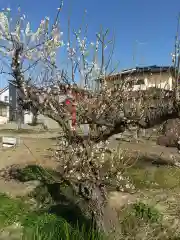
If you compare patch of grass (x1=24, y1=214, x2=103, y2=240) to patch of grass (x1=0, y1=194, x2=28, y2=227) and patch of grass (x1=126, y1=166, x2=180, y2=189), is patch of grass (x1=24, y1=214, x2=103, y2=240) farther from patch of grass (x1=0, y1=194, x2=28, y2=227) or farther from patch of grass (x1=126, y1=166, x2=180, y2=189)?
patch of grass (x1=126, y1=166, x2=180, y2=189)

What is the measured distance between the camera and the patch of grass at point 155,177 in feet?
30.7

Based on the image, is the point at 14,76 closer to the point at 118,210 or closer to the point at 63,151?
the point at 63,151

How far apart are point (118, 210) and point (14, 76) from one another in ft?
12.4

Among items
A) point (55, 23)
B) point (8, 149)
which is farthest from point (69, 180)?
point (8, 149)

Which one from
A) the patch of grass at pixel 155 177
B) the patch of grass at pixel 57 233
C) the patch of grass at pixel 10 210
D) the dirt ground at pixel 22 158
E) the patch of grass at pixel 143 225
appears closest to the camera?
the patch of grass at pixel 57 233

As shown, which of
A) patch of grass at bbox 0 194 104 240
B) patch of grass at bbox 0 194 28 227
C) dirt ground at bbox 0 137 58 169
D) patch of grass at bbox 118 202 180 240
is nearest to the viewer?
patch of grass at bbox 0 194 104 240

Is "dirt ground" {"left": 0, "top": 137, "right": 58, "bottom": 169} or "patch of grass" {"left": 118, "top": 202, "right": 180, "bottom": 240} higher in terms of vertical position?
"dirt ground" {"left": 0, "top": 137, "right": 58, "bottom": 169}

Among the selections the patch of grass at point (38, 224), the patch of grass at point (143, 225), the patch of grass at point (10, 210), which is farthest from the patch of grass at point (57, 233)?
the patch of grass at point (10, 210)

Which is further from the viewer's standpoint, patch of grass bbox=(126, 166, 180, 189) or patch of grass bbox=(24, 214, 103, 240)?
patch of grass bbox=(126, 166, 180, 189)

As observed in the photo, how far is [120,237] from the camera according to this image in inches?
220

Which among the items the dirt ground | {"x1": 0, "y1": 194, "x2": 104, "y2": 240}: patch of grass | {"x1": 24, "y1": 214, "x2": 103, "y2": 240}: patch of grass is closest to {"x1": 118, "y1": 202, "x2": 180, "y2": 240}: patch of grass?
{"x1": 0, "y1": 194, "x2": 104, "y2": 240}: patch of grass

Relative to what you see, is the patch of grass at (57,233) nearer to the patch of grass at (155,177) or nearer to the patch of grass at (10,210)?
the patch of grass at (10,210)

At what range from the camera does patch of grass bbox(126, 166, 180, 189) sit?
9355 millimetres

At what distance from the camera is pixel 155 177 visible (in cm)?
1045
